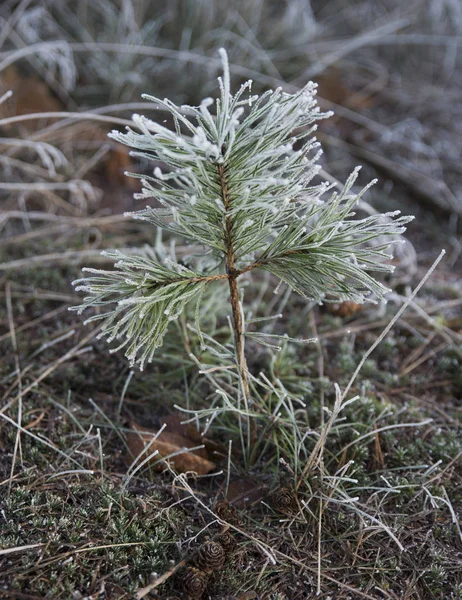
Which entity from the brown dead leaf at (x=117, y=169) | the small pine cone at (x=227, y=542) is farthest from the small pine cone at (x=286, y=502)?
the brown dead leaf at (x=117, y=169)

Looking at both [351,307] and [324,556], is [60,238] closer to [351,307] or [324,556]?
[351,307]

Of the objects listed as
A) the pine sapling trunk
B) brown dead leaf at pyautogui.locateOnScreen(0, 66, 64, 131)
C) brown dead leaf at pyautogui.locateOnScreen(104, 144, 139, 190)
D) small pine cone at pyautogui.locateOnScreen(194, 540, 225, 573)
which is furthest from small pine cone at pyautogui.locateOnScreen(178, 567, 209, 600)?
brown dead leaf at pyautogui.locateOnScreen(0, 66, 64, 131)

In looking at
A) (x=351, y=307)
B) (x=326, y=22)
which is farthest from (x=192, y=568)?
(x=326, y=22)

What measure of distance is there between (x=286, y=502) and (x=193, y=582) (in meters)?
0.37

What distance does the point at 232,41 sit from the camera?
3812 millimetres

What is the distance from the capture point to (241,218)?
1.61 m

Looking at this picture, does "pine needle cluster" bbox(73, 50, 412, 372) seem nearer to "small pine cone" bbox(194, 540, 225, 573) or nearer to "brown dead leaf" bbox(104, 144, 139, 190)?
"small pine cone" bbox(194, 540, 225, 573)

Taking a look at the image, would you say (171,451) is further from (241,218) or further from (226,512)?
(241,218)

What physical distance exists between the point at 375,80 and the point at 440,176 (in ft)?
3.47

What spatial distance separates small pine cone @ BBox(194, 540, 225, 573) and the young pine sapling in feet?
1.65

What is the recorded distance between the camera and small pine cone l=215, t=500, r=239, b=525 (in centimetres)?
165

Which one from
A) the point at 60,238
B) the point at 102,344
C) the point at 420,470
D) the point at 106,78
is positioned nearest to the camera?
the point at 420,470

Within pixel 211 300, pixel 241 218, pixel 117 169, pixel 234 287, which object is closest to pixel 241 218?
pixel 241 218

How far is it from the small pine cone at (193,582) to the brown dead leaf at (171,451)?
38 centimetres
